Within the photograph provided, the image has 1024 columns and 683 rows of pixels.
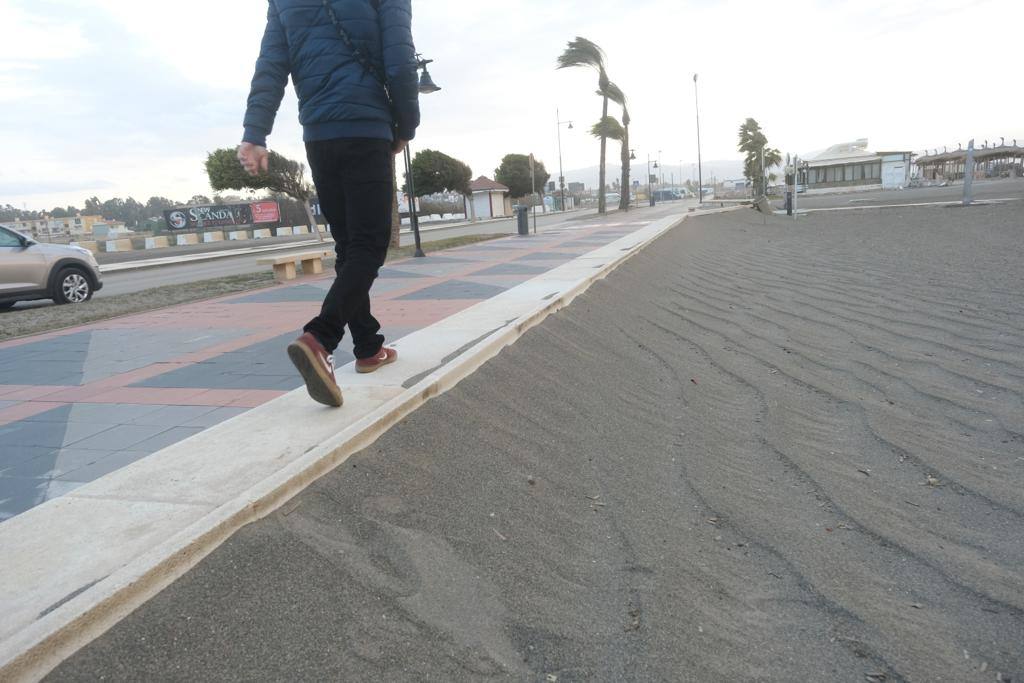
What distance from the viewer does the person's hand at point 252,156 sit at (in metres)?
2.92

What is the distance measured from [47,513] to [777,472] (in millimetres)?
2779

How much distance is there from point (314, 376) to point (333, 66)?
1.29m

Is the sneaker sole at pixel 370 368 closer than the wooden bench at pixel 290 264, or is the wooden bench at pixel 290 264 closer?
the sneaker sole at pixel 370 368

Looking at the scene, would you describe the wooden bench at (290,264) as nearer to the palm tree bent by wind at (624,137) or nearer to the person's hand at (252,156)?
the person's hand at (252,156)

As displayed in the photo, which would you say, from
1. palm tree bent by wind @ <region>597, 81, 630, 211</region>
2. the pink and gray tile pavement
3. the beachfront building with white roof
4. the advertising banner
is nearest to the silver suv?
the pink and gray tile pavement

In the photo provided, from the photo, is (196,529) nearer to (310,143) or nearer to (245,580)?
(245,580)

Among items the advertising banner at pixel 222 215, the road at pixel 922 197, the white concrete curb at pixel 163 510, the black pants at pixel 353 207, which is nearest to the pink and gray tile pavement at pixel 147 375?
the white concrete curb at pixel 163 510

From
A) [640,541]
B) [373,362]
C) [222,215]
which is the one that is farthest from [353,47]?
[222,215]

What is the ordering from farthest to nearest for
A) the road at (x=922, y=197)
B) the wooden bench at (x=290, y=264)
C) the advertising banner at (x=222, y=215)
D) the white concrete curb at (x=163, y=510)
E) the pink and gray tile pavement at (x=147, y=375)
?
the advertising banner at (x=222, y=215) → the road at (x=922, y=197) → the wooden bench at (x=290, y=264) → the pink and gray tile pavement at (x=147, y=375) → the white concrete curb at (x=163, y=510)

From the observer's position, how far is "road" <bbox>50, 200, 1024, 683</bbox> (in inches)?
70.8

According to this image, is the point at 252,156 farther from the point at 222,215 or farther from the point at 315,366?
the point at 222,215

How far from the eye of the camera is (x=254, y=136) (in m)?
2.93

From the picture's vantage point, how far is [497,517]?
8.06ft

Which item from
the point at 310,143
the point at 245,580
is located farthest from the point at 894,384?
the point at 245,580
